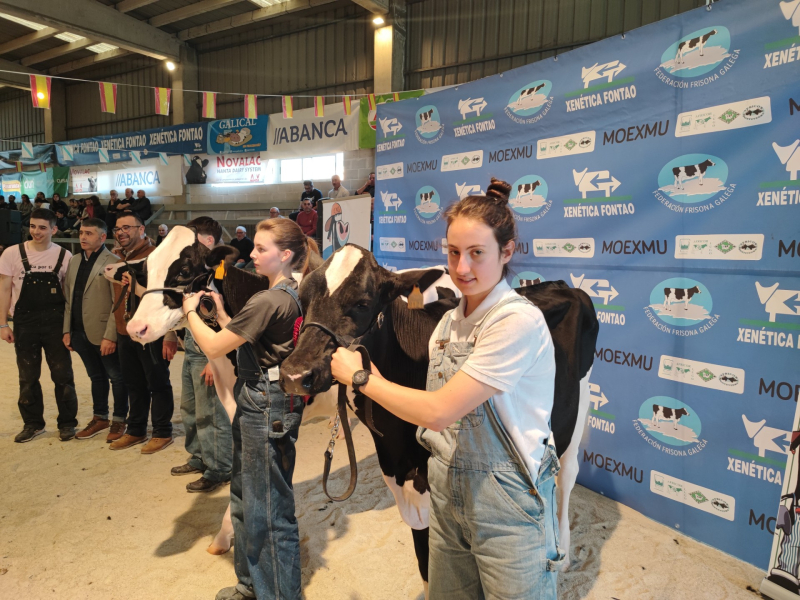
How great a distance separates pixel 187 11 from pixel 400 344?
13266mm

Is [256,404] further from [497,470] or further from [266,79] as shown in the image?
[266,79]

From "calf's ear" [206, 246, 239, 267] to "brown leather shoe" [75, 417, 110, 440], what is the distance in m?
2.39

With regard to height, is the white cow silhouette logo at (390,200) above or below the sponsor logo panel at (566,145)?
below

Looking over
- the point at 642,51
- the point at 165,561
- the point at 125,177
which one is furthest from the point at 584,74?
the point at 125,177

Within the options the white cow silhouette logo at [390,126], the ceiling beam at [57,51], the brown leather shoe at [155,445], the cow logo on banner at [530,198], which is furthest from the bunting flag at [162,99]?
the cow logo on banner at [530,198]

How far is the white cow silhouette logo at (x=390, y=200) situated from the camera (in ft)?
14.8

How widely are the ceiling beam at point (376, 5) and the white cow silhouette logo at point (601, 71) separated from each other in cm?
804

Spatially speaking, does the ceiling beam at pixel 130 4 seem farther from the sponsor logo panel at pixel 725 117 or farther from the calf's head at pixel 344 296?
the calf's head at pixel 344 296

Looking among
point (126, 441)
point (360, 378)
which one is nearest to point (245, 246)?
point (126, 441)

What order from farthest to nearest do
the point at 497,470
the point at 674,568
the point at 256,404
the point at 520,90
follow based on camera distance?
the point at 520,90 → the point at 674,568 → the point at 256,404 → the point at 497,470

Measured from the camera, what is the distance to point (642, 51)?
2.80 metres

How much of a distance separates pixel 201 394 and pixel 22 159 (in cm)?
1938

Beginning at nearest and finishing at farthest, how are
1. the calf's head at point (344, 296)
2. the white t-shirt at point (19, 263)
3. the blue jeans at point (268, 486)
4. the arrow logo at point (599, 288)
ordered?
the calf's head at point (344, 296) < the blue jeans at point (268, 486) < the arrow logo at point (599, 288) < the white t-shirt at point (19, 263)

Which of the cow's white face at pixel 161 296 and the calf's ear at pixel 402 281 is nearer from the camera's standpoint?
the calf's ear at pixel 402 281
